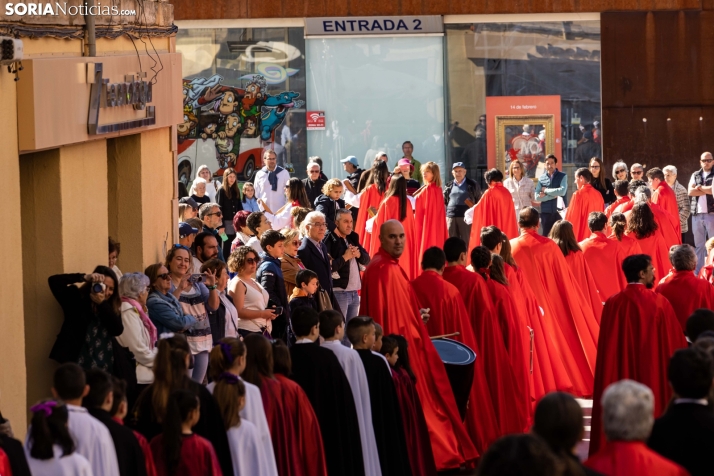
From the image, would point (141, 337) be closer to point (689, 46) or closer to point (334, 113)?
point (334, 113)

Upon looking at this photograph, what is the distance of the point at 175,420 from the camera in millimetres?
6824

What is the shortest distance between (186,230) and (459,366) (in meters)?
3.68

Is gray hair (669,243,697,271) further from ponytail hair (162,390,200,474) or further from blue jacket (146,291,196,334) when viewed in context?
ponytail hair (162,390,200,474)

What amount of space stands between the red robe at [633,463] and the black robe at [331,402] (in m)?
3.36

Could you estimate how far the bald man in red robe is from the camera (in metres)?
13.7

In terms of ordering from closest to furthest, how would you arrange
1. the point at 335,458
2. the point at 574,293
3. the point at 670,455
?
the point at 670,455
the point at 335,458
the point at 574,293

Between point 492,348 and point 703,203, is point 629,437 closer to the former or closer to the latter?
point 492,348

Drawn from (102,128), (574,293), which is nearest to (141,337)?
(102,128)

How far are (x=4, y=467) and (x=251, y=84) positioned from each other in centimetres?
1804

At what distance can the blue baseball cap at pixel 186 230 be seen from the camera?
42.6 feet

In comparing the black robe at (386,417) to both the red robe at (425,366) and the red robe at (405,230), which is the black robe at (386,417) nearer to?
the red robe at (425,366)

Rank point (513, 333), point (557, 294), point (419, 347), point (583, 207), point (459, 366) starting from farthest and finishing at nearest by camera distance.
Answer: point (583, 207) < point (557, 294) < point (513, 333) < point (419, 347) < point (459, 366)

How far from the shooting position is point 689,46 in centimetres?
2356

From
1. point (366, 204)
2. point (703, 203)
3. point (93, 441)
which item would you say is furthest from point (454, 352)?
point (703, 203)
